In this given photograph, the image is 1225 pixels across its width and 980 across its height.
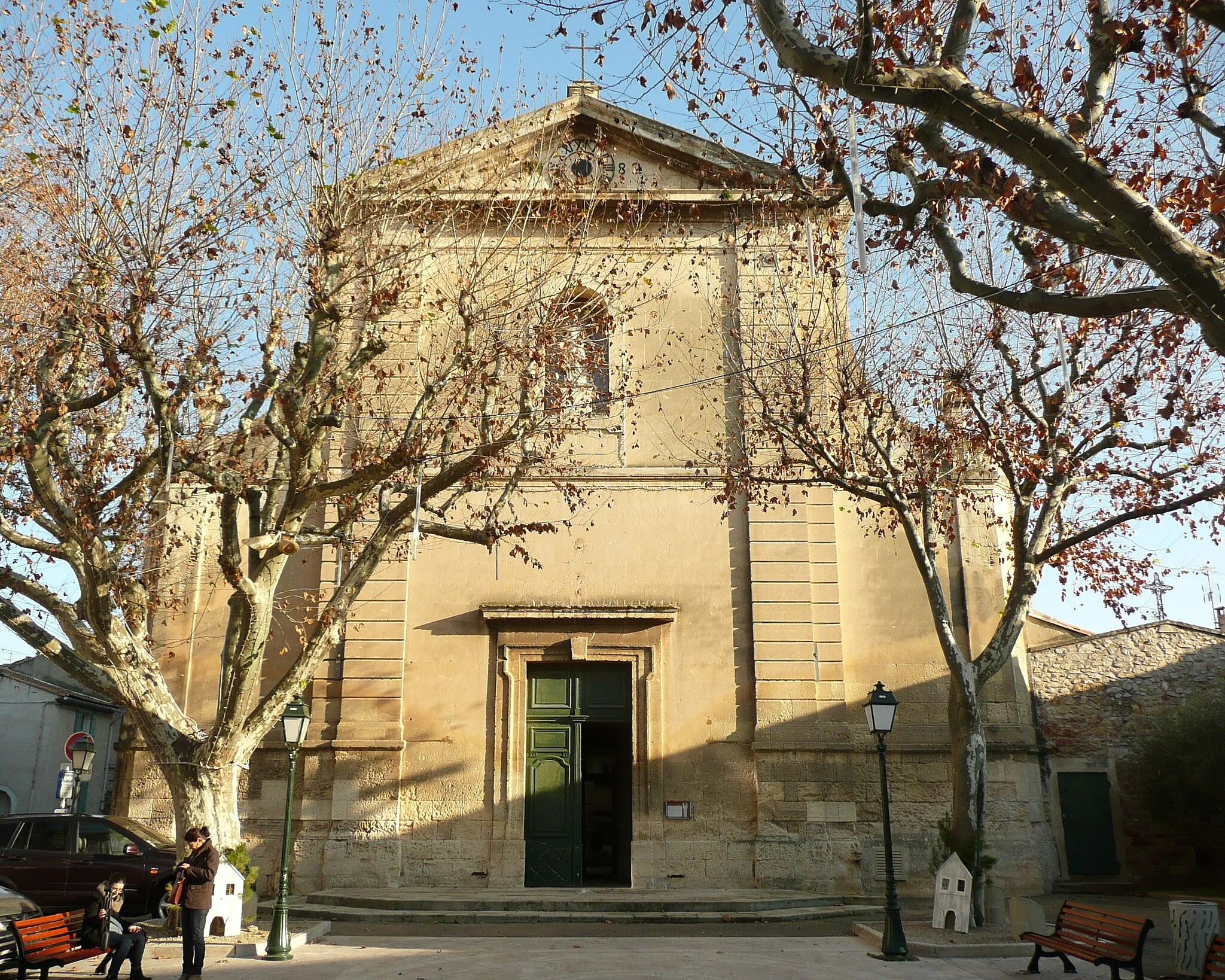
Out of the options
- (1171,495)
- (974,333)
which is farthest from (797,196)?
(1171,495)

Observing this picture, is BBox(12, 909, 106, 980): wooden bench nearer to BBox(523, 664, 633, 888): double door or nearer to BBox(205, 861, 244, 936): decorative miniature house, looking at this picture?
BBox(205, 861, 244, 936): decorative miniature house

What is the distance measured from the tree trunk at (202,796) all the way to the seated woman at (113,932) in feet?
5.60

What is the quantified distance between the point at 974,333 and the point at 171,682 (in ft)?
39.0

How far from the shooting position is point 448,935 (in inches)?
466

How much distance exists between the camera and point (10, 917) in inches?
353

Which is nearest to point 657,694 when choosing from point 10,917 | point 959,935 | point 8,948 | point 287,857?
point 959,935

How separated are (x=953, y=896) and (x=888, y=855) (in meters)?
1.68

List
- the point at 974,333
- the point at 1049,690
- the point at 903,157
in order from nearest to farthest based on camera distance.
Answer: the point at 903,157 < the point at 974,333 < the point at 1049,690

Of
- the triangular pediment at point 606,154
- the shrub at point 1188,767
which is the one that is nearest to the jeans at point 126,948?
the triangular pediment at point 606,154

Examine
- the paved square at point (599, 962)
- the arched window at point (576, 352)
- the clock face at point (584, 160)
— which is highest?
the clock face at point (584, 160)

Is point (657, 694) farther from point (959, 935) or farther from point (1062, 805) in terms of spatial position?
point (1062, 805)

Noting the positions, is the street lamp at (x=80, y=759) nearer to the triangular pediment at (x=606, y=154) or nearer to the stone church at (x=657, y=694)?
the stone church at (x=657, y=694)

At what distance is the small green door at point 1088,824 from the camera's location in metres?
16.2

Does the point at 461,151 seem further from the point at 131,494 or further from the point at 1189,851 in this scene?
the point at 1189,851
